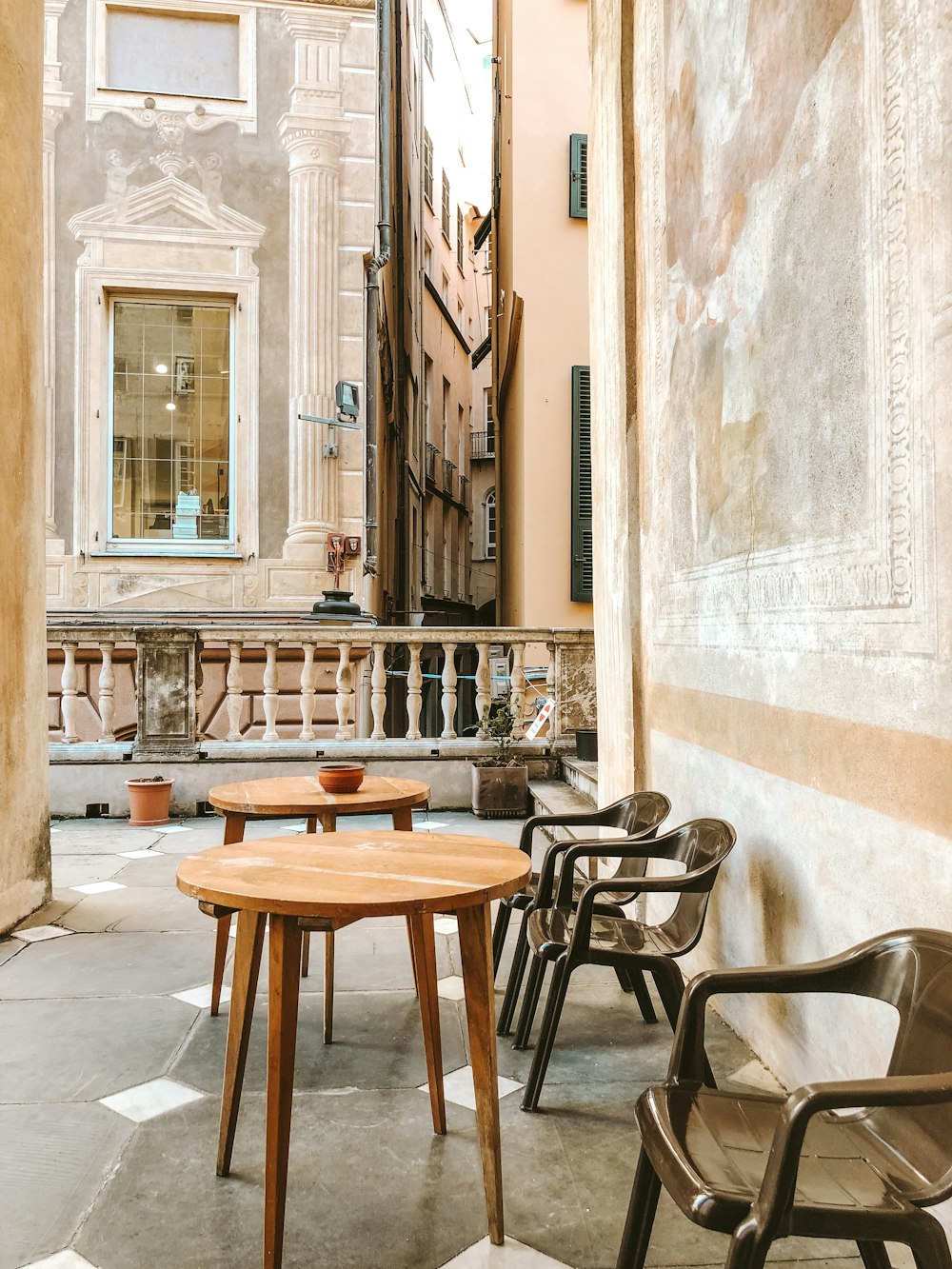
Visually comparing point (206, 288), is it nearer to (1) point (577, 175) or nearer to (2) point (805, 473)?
(1) point (577, 175)

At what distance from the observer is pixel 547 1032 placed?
7.11 ft

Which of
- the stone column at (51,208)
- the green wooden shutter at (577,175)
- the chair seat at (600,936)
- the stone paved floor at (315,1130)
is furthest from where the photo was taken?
the green wooden shutter at (577,175)

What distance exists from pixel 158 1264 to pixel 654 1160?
957 mm

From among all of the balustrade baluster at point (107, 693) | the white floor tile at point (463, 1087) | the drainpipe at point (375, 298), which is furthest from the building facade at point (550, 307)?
the white floor tile at point (463, 1087)

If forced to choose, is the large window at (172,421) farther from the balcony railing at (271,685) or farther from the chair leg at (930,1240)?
the chair leg at (930,1240)

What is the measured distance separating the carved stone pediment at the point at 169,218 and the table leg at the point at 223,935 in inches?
268

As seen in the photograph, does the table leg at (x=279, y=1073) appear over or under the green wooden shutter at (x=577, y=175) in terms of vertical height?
under

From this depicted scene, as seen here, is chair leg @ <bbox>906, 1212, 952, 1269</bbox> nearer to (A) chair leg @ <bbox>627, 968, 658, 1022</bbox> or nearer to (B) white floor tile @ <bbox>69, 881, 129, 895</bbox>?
(A) chair leg @ <bbox>627, 968, 658, 1022</bbox>

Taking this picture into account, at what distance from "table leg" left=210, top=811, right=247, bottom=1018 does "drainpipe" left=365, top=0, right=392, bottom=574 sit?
5.53m

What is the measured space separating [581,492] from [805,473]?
7.08 metres

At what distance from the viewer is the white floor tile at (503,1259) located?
1622 mm

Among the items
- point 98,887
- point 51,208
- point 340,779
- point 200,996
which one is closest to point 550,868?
point 340,779

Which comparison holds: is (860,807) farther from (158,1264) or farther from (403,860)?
(158,1264)

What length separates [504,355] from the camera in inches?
480
